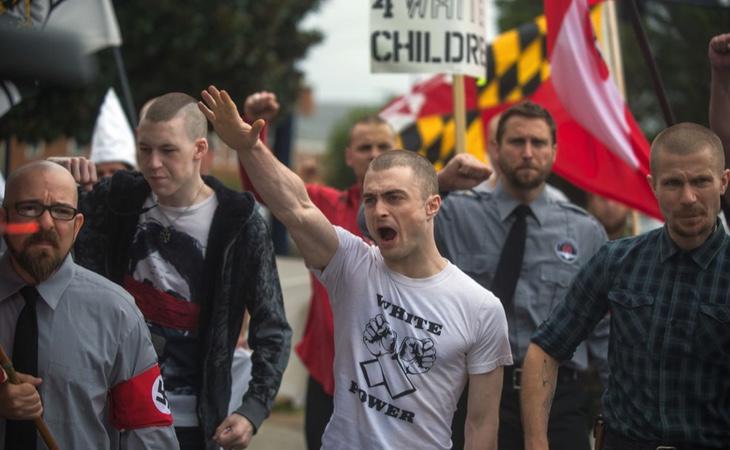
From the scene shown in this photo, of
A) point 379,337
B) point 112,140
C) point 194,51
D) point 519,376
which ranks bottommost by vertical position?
point 519,376

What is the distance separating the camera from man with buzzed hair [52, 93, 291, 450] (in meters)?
4.85

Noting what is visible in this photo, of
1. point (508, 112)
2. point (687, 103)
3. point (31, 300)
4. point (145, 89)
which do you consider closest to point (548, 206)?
point (508, 112)

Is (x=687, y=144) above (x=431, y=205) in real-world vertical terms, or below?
above

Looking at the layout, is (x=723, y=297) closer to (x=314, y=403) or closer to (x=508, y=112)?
(x=508, y=112)

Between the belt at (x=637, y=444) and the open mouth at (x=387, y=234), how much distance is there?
1049 mm

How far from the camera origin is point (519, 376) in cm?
561

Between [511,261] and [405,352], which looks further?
[511,261]

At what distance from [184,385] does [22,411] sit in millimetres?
1313

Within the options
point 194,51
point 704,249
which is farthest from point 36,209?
point 194,51

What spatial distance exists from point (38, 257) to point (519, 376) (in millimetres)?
2554

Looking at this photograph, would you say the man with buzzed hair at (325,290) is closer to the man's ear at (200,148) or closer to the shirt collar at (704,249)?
the man's ear at (200,148)

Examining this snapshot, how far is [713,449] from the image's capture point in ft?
13.4

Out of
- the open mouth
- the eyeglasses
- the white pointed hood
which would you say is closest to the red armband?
the eyeglasses

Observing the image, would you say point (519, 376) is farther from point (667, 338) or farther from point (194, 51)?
point (194, 51)
